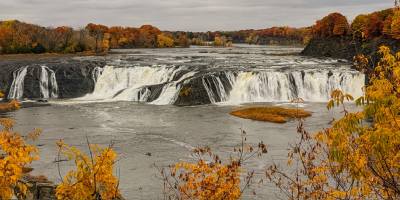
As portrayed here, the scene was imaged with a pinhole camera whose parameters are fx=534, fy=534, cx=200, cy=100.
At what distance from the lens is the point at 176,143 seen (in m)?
25.8

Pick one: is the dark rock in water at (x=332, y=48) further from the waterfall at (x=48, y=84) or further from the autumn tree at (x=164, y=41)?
the autumn tree at (x=164, y=41)

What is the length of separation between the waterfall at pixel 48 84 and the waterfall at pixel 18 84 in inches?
64.6

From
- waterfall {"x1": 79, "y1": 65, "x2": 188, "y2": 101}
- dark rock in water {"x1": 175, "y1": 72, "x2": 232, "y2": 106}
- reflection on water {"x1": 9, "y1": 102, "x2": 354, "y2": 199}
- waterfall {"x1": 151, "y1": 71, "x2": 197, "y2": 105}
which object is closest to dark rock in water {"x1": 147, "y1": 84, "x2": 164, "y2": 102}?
waterfall {"x1": 151, "y1": 71, "x2": 197, "y2": 105}

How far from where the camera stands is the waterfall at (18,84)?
157ft

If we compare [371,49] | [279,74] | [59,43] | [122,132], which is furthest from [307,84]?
[59,43]

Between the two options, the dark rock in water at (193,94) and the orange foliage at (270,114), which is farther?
the dark rock in water at (193,94)

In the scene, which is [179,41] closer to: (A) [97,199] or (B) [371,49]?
(B) [371,49]

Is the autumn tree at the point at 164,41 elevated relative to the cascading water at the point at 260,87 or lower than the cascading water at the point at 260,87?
elevated

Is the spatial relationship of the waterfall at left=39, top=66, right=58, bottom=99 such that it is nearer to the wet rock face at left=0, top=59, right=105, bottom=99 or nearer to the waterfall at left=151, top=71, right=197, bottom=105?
the wet rock face at left=0, top=59, right=105, bottom=99

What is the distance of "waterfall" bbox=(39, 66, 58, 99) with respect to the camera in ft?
159

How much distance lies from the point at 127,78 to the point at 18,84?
996 cm

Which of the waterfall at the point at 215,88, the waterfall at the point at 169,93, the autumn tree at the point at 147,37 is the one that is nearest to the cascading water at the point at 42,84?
the waterfall at the point at 169,93

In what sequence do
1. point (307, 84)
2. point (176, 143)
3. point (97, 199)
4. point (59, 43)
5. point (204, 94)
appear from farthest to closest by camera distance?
point (59, 43) < point (307, 84) < point (204, 94) < point (176, 143) < point (97, 199)

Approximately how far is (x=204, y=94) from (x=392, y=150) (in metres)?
34.7
